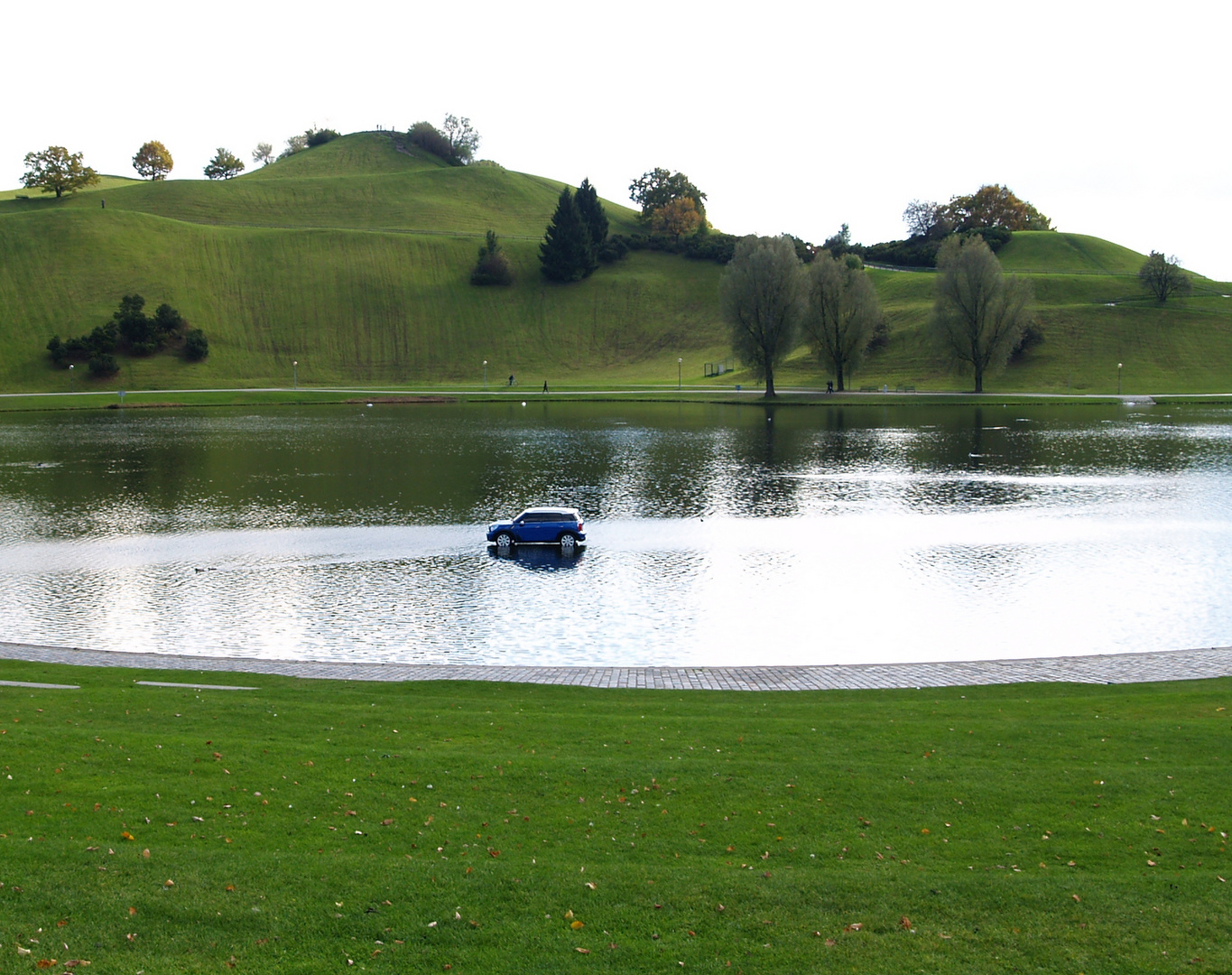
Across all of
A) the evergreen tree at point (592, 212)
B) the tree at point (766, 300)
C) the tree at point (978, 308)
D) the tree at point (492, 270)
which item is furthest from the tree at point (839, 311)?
the evergreen tree at point (592, 212)

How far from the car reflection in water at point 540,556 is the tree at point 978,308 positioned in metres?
88.5

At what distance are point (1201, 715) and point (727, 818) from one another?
10507 mm

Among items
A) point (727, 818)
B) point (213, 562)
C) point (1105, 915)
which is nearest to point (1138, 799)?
point (1105, 915)

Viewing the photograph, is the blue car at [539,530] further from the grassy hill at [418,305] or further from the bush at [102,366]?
the bush at [102,366]

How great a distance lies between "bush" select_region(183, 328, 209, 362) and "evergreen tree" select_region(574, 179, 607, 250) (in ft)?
243

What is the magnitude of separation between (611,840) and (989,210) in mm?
205465

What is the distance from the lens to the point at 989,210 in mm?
192375

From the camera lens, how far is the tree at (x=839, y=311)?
11556 cm

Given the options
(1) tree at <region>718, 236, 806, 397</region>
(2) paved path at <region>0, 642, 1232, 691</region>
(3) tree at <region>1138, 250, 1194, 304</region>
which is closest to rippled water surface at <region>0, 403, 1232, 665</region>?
(2) paved path at <region>0, 642, 1232, 691</region>

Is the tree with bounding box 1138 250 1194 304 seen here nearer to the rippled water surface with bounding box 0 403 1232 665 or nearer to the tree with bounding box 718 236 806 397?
the tree with bounding box 718 236 806 397

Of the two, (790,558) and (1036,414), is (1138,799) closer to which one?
(790,558)

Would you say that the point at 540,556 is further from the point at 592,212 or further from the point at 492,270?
the point at 592,212

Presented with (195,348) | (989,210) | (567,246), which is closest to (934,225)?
(989,210)

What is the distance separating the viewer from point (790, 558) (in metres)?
37.1
